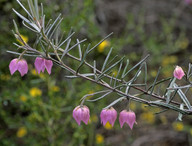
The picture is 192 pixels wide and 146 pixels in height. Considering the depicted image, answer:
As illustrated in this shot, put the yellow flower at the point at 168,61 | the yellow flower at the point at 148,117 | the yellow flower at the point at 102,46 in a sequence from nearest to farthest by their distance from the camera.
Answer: the yellow flower at the point at 102,46, the yellow flower at the point at 148,117, the yellow flower at the point at 168,61

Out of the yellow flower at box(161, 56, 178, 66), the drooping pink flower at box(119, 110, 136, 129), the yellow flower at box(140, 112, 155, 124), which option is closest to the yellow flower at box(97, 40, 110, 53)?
Answer: the yellow flower at box(140, 112, 155, 124)

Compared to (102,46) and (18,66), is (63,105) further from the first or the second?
(18,66)

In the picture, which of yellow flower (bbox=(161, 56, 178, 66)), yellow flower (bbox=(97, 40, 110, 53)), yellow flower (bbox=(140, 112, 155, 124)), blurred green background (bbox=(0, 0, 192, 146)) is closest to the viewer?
blurred green background (bbox=(0, 0, 192, 146))

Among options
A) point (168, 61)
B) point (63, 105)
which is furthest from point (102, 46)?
Result: point (168, 61)

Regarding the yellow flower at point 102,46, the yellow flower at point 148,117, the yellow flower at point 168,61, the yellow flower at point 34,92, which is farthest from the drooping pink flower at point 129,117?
the yellow flower at point 168,61

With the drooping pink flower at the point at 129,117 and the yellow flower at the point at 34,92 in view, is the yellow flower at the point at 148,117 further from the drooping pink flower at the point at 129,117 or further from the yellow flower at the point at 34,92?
the drooping pink flower at the point at 129,117

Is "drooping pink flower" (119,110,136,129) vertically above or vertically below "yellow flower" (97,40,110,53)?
above

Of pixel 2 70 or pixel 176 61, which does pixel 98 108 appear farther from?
pixel 176 61

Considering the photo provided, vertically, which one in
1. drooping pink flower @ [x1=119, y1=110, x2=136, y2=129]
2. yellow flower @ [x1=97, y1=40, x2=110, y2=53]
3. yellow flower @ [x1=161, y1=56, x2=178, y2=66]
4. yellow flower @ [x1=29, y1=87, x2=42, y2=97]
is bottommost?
yellow flower @ [x1=161, y1=56, x2=178, y2=66]

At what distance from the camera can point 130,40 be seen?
284cm

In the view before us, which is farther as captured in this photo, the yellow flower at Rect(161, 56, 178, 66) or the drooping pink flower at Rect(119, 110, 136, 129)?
the yellow flower at Rect(161, 56, 178, 66)

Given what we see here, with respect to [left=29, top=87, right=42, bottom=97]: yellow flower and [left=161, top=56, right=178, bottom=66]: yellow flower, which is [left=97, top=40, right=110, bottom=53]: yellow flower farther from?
[left=161, top=56, right=178, bottom=66]: yellow flower

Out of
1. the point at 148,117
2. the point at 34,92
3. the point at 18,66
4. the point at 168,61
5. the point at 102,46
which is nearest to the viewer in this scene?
the point at 18,66

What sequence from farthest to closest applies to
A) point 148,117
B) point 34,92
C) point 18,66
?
1. point 148,117
2. point 34,92
3. point 18,66
